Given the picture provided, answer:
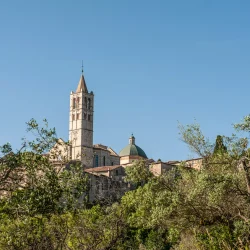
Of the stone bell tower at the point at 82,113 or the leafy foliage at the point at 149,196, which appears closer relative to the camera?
the leafy foliage at the point at 149,196

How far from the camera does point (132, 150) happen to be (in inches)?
3777

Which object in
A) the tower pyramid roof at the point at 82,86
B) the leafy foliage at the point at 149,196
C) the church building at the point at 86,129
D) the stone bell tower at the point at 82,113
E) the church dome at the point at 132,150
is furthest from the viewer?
the tower pyramid roof at the point at 82,86

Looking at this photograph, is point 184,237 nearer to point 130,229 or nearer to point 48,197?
point 130,229

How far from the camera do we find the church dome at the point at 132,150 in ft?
314

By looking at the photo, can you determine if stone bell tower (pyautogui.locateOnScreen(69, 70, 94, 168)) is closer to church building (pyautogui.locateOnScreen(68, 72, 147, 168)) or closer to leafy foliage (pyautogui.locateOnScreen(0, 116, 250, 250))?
church building (pyautogui.locateOnScreen(68, 72, 147, 168))

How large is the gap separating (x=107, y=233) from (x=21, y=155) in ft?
43.3

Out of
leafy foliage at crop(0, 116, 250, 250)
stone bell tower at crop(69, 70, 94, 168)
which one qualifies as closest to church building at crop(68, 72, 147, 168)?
stone bell tower at crop(69, 70, 94, 168)

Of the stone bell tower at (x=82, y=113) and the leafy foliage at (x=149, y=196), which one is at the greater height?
the stone bell tower at (x=82, y=113)

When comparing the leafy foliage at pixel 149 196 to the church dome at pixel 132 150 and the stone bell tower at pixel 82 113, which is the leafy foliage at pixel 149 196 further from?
the church dome at pixel 132 150

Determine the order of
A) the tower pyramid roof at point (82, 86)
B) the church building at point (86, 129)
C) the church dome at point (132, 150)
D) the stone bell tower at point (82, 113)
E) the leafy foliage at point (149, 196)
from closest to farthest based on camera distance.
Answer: the leafy foliage at point (149, 196), the church building at point (86, 129), the stone bell tower at point (82, 113), the church dome at point (132, 150), the tower pyramid roof at point (82, 86)

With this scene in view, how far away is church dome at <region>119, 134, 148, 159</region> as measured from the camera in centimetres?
9575

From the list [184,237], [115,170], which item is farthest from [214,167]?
[115,170]

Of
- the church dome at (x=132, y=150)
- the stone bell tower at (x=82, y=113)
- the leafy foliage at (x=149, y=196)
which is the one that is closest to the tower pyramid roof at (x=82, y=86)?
the stone bell tower at (x=82, y=113)

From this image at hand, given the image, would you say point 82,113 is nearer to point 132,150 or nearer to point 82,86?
point 82,86
